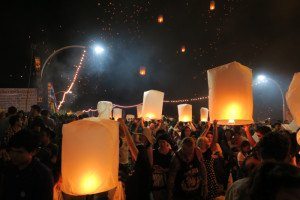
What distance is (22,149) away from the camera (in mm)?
3854

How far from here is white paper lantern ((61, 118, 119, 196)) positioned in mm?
3967

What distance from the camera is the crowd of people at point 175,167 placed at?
2.30 meters

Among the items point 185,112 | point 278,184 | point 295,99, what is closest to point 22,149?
point 278,184

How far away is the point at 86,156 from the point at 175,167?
7.60 feet

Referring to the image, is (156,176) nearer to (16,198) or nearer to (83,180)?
(83,180)

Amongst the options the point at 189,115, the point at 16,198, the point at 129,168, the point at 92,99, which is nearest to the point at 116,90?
the point at 92,99

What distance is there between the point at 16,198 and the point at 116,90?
63.8 m

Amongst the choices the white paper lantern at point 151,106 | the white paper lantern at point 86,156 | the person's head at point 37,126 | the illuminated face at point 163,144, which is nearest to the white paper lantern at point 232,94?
the illuminated face at point 163,144

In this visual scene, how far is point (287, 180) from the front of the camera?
217 cm

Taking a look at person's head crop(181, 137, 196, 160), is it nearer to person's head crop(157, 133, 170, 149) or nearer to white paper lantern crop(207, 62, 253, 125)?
white paper lantern crop(207, 62, 253, 125)

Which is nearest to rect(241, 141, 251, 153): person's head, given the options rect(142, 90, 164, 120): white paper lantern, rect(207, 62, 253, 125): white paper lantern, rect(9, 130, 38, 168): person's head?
rect(207, 62, 253, 125): white paper lantern

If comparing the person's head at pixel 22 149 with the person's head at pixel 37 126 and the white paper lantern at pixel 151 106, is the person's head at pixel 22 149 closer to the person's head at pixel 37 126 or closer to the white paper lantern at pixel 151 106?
the person's head at pixel 37 126

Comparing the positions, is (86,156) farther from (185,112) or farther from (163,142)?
(185,112)

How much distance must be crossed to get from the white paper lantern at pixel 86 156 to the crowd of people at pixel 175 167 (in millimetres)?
250
